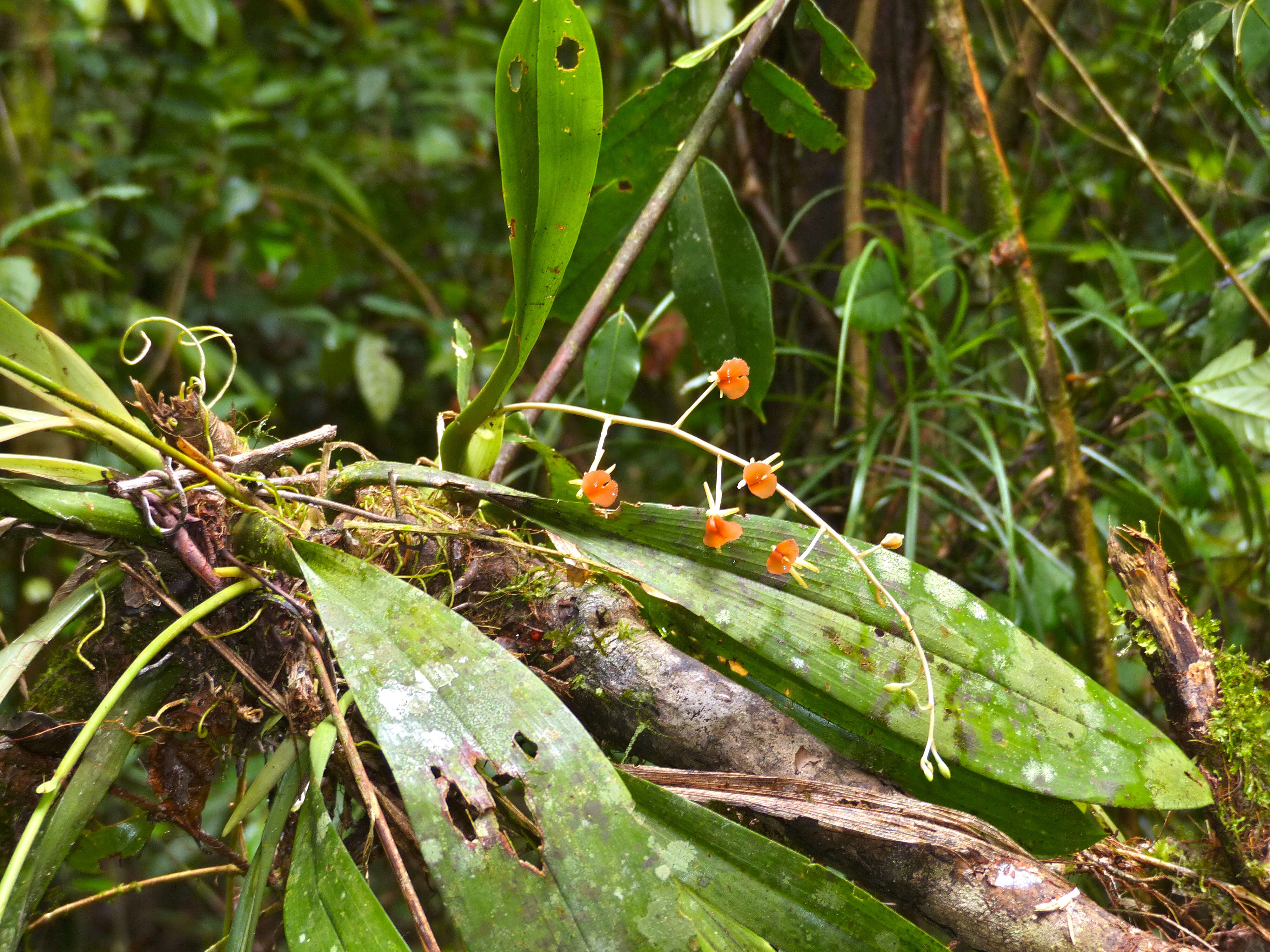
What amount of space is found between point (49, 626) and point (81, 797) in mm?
110

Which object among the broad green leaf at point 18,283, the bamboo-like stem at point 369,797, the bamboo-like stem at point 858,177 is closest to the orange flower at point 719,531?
the bamboo-like stem at point 369,797

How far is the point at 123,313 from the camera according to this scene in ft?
5.95

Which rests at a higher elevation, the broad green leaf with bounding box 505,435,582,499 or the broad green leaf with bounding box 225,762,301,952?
the broad green leaf with bounding box 505,435,582,499

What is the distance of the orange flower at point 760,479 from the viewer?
1.76ft

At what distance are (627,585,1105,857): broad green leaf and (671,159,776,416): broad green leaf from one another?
1.05ft

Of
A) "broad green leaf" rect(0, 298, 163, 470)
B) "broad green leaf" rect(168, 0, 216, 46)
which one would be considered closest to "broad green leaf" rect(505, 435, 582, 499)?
A: "broad green leaf" rect(0, 298, 163, 470)

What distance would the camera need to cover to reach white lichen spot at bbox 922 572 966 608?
0.54 meters

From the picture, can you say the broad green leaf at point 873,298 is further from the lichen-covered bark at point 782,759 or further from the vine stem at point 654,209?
the lichen-covered bark at point 782,759

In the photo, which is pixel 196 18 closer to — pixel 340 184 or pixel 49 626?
pixel 340 184

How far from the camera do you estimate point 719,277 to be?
83cm

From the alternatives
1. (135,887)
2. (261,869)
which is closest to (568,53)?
(261,869)

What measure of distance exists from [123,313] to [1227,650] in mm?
2023

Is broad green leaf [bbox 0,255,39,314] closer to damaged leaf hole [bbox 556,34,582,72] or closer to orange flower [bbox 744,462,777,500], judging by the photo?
damaged leaf hole [bbox 556,34,582,72]

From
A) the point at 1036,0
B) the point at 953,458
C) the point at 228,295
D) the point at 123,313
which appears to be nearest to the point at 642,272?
the point at 953,458
